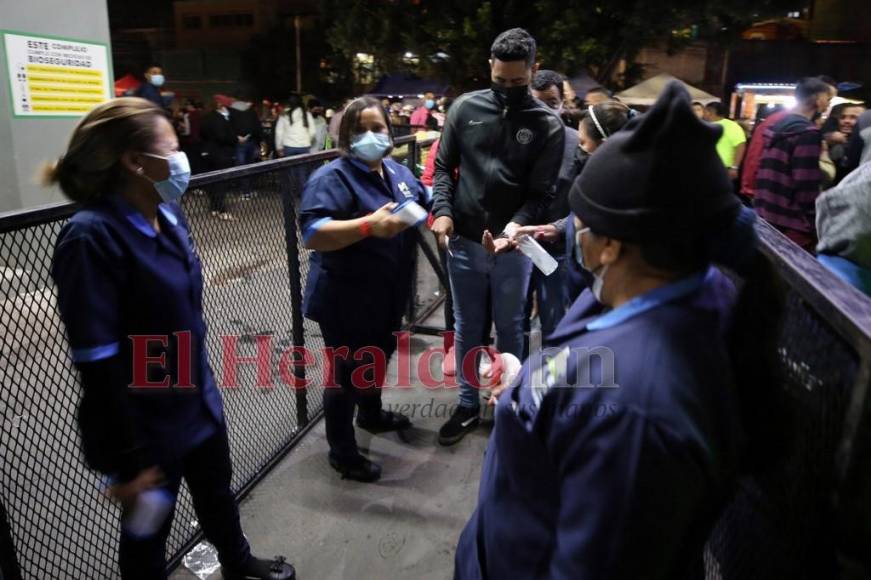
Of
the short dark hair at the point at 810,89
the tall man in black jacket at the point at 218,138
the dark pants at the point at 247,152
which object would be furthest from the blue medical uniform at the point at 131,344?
the dark pants at the point at 247,152

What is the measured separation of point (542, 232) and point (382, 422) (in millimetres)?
1461

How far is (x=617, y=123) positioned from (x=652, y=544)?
2.40m

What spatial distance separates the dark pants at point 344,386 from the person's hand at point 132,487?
1.20 meters

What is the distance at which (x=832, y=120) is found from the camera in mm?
6488

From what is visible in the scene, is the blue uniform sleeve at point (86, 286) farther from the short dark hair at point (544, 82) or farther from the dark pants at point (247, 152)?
the dark pants at point (247, 152)

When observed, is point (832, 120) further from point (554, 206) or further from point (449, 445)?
point (449, 445)

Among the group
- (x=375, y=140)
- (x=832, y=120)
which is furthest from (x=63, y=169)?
(x=832, y=120)

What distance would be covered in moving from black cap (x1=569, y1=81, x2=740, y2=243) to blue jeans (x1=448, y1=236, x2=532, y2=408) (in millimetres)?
2197

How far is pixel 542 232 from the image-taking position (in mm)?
3098

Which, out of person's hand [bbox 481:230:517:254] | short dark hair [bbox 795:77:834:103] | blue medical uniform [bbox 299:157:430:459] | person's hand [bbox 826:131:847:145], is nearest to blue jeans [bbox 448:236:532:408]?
person's hand [bbox 481:230:517:254]

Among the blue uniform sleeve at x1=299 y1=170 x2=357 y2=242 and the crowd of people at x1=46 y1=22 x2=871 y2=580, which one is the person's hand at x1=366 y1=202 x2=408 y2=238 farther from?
the blue uniform sleeve at x1=299 y1=170 x2=357 y2=242

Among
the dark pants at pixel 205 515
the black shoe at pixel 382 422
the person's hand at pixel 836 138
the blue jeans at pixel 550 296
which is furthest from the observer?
the person's hand at pixel 836 138

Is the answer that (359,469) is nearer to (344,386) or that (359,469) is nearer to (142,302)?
(344,386)

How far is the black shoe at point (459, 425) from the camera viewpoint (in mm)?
3518
